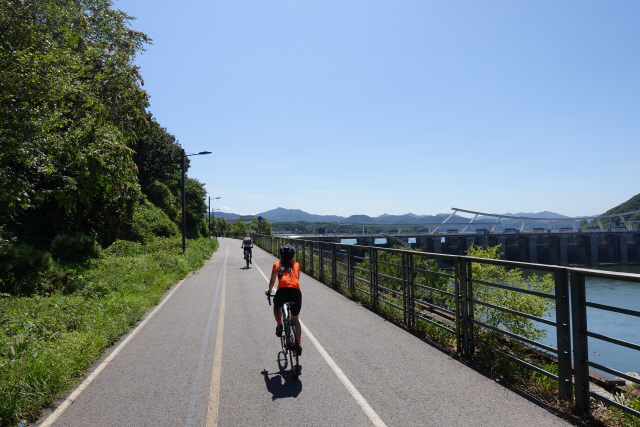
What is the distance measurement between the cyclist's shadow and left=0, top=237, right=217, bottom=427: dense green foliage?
8.48ft

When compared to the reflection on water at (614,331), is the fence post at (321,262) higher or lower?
higher

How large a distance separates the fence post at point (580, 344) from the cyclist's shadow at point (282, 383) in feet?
10.1

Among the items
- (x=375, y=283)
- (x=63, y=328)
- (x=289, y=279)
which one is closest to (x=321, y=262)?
(x=375, y=283)

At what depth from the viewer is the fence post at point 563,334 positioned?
4.56 meters

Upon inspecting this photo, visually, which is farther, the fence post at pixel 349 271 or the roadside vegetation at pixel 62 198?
the fence post at pixel 349 271

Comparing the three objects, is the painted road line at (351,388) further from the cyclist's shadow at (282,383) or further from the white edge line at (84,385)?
the white edge line at (84,385)

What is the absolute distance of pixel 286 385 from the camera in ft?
17.6

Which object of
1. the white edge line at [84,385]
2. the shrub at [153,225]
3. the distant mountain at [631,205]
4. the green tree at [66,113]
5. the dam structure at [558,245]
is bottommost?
the dam structure at [558,245]

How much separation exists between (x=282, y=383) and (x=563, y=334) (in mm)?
3421

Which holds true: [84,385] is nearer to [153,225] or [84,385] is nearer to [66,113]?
[66,113]

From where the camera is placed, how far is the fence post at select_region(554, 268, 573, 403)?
15.0 ft

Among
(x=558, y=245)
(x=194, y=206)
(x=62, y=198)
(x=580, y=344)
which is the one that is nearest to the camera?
(x=580, y=344)

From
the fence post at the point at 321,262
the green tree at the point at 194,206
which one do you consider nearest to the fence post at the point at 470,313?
the fence post at the point at 321,262

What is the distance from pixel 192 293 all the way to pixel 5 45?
8692 mm
